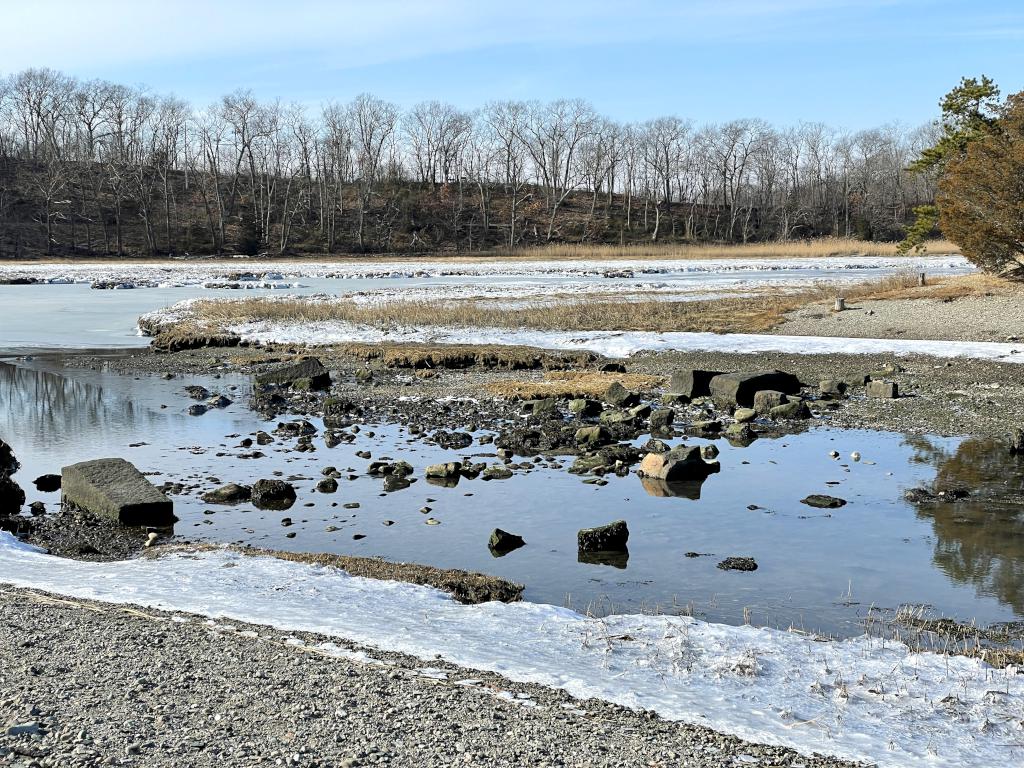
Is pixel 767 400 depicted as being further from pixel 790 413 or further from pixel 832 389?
pixel 832 389

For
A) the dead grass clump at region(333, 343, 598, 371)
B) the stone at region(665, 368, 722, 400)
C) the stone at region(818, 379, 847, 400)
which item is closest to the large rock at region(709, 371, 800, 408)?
the stone at region(665, 368, 722, 400)

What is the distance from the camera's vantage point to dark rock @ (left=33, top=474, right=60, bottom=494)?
12.7 meters

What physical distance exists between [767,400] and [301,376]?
9.84 m

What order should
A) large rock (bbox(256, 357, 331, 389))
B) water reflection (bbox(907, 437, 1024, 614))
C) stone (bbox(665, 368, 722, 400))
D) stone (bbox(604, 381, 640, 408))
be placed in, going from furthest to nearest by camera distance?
large rock (bbox(256, 357, 331, 389)) → stone (bbox(665, 368, 722, 400)) → stone (bbox(604, 381, 640, 408)) → water reflection (bbox(907, 437, 1024, 614))

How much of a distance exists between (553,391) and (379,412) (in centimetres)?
344

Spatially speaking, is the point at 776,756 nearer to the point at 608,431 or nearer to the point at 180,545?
the point at 180,545

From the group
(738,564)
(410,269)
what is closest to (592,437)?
(738,564)

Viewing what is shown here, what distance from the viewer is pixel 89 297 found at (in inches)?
1836

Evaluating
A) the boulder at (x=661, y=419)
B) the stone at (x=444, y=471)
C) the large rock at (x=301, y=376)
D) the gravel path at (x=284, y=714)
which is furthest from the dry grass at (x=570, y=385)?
the gravel path at (x=284, y=714)

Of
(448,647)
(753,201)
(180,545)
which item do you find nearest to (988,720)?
(448,647)

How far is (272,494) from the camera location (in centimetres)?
1205

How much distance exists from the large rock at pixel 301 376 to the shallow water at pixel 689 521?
3.90 m

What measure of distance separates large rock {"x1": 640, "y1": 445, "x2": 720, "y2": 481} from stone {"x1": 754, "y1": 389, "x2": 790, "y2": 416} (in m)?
4.19

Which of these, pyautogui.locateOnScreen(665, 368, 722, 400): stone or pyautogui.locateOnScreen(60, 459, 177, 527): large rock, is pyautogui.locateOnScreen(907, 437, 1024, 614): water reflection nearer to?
pyautogui.locateOnScreen(665, 368, 722, 400): stone
